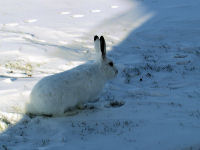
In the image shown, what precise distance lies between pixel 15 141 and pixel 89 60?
3.97m

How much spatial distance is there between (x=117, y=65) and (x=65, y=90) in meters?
3.06

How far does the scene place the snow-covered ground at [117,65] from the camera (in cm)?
359

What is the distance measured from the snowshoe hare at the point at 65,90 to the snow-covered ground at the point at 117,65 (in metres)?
0.15

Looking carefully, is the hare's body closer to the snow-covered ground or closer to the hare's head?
the snow-covered ground

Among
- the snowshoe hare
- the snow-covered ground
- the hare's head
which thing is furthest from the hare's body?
the hare's head

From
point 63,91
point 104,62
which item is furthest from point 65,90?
point 104,62

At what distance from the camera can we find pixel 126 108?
463cm

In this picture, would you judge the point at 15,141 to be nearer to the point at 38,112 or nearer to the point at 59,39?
the point at 38,112

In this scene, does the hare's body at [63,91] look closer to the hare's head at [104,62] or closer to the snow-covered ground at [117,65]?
the snow-covered ground at [117,65]

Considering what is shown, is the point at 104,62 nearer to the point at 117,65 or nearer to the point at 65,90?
the point at 65,90

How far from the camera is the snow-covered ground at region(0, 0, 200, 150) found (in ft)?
11.8

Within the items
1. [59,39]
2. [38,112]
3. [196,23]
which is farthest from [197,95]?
[196,23]

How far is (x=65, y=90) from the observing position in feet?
13.8

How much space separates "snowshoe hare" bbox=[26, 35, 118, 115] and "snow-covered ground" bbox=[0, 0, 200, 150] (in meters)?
0.15
